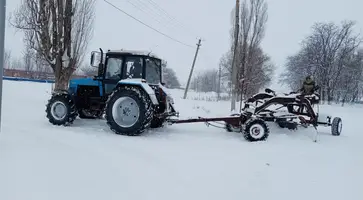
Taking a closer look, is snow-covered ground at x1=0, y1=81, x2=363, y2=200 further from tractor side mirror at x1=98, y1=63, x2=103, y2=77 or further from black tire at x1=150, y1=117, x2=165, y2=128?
tractor side mirror at x1=98, y1=63, x2=103, y2=77

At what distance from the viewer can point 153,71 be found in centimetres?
731

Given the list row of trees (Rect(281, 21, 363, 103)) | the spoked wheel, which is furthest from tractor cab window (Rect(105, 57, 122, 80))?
row of trees (Rect(281, 21, 363, 103))

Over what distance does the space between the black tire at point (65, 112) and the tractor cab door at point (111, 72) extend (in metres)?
0.93

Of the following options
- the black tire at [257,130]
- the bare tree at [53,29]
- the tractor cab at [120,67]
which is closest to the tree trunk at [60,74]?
the bare tree at [53,29]

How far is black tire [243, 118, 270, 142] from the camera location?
631cm

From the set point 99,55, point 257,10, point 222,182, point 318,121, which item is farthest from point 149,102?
point 257,10

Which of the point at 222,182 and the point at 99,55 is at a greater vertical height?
the point at 99,55

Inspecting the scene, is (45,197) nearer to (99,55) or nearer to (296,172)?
(296,172)

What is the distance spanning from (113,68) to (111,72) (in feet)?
0.35

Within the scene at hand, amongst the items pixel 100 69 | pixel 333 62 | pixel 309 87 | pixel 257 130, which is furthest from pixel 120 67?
pixel 333 62

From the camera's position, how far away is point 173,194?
3.03 meters

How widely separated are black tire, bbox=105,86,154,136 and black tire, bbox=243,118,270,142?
6.84 ft

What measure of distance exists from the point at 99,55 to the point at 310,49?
37296 mm

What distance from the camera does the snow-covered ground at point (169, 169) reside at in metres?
2.95
